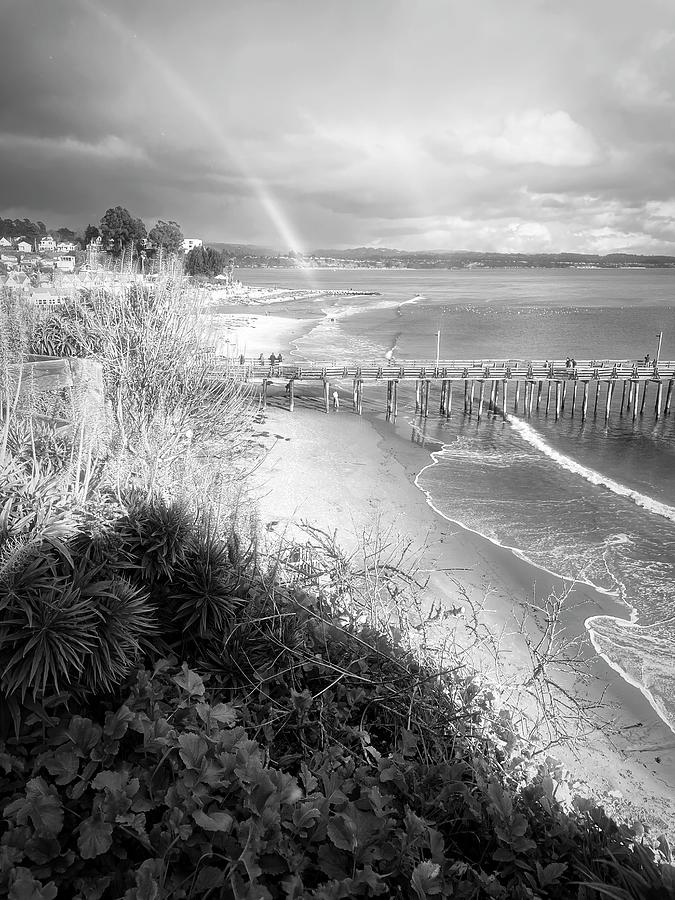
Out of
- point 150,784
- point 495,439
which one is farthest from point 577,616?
point 495,439

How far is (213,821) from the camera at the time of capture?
12.0ft

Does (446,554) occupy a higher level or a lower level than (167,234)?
lower

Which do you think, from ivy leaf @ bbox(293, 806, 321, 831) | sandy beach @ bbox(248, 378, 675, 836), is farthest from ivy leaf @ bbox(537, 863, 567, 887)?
sandy beach @ bbox(248, 378, 675, 836)

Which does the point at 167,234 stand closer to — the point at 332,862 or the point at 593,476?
the point at 593,476

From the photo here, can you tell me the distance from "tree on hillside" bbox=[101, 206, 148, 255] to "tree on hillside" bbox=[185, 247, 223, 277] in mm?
19932

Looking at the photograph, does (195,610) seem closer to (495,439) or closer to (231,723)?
(231,723)

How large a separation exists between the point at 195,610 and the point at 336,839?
3.43 meters

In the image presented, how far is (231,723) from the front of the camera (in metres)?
5.06

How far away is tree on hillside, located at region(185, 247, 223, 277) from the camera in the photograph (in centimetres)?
13138

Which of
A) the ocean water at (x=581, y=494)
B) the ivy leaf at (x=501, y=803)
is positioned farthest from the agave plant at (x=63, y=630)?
the ocean water at (x=581, y=494)

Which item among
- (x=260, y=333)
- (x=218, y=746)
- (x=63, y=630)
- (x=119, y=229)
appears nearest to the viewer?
(x=218, y=746)

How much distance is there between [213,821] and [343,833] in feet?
2.67

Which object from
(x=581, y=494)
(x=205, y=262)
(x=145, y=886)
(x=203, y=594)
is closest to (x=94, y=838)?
(x=145, y=886)

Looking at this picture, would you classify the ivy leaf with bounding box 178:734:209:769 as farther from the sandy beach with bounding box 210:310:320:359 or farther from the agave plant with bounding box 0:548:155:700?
the sandy beach with bounding box 210:310:320:359
